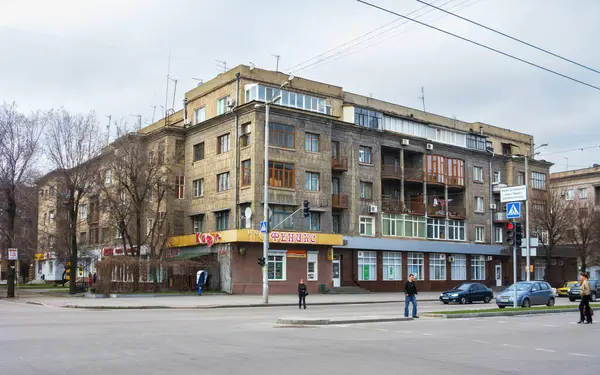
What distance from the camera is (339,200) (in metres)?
52.0

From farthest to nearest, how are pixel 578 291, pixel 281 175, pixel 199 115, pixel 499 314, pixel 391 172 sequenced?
1. pixel 391 172
2. pixel 199 115
3. pixel 281 175
4. pixel 578 291
5. pixel 499 314

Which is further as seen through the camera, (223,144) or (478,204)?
(478,204)

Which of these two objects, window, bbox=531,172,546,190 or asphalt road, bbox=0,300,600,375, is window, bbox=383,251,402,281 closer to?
window, bbox=531,172,546,190

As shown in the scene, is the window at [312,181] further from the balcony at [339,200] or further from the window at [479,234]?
the window at [479,234]

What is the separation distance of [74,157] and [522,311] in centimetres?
3306

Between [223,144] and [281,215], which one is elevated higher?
[223,144]

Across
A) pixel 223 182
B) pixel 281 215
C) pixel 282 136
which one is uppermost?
pixel 282 136

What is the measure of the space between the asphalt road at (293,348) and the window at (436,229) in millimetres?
38306

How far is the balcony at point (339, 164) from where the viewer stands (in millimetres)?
51844

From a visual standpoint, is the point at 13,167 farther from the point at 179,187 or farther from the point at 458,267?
the point at 458,267

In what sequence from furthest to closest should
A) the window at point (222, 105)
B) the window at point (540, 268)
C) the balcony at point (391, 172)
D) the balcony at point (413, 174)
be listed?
the window at point (540, 268) → the balcony at point (413, 174) → the balcony at point (391, 172) → the window at point (222, 105)

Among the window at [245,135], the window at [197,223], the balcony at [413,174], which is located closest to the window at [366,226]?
the balcony at [413,174]

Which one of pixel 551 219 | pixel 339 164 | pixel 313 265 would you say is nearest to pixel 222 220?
pixel 313 265

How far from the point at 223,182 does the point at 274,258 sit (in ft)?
24.1
